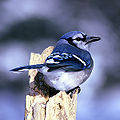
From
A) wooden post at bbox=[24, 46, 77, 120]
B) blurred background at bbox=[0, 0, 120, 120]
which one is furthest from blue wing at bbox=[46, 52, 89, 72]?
blurred background at bbox=[0, 0, 120, 120]

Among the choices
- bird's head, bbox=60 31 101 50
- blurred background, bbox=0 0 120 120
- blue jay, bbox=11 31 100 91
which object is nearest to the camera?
blue jay, bbox=11 31 100 91

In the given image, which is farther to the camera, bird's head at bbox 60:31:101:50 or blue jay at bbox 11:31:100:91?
bird's head at bbox 60:31:101:50

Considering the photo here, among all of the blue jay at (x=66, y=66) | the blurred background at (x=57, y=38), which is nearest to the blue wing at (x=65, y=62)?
the blue jay at (x=66, y=66)

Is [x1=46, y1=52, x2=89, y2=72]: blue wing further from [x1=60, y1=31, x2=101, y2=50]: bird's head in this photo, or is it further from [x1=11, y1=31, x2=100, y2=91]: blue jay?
[x1=60, y1=31, x2=101, y2=50]: bird's head

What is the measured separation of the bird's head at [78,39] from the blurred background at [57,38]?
1.80m

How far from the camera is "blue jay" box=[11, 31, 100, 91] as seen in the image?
222 cm

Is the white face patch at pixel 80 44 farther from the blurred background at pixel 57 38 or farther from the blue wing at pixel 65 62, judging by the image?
the blurred background at pixel 57 38

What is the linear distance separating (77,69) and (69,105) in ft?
0.94

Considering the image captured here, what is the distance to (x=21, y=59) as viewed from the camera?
4777mm

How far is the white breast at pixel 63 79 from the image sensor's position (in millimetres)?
2271

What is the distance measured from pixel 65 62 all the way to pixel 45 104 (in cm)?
33

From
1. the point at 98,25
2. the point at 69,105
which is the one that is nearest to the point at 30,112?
the point at 69,105

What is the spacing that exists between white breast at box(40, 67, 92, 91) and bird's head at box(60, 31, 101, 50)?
1.06 feet

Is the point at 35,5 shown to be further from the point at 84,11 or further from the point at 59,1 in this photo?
the point at 84,11
